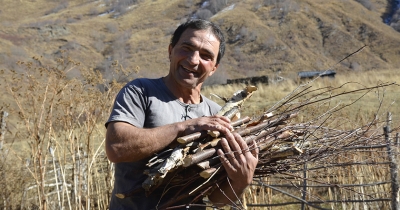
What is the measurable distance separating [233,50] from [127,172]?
3932 cm

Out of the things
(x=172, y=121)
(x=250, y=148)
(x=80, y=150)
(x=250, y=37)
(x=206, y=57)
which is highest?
(x=206, y=57)

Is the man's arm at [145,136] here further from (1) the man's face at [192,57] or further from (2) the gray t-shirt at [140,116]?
(1) the man's face at [192,57]

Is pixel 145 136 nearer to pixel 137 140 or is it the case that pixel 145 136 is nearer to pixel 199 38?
pixel 137 140

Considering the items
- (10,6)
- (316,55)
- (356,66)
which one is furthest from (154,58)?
(10,6)

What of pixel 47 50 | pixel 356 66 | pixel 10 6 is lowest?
pixel 356 66

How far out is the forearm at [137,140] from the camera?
5.49ft

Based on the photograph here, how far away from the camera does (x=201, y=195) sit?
5.99ft

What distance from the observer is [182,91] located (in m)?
1.99

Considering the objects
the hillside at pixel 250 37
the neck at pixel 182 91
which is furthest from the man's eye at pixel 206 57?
the hillside at pixel 250 37

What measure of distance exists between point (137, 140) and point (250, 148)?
42cm

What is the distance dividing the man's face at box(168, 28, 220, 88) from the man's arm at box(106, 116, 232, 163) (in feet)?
0.97

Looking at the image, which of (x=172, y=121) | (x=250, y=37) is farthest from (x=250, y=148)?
(x=250, y=37)

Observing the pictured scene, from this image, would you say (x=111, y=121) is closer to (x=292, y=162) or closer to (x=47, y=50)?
(x=292, y=162)

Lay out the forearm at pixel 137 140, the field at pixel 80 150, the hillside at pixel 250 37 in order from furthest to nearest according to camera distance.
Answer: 1. the hillside at pixel 250 37
2. the field at pixel 80 150
3. the forearm at pixel 137 140
